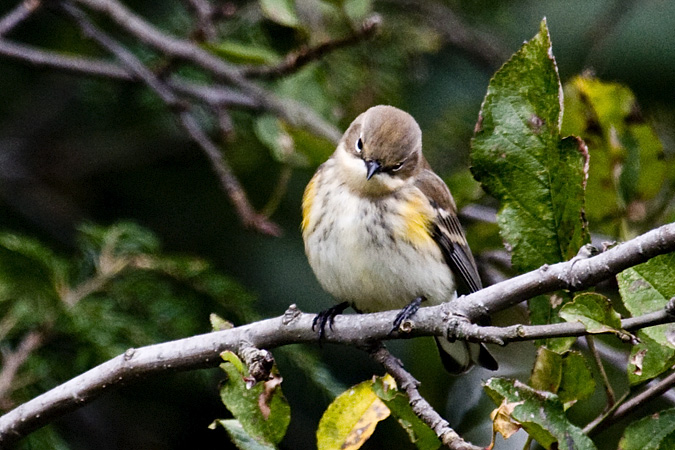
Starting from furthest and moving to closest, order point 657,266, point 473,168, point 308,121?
point 308,121 < point 473,168 < point 657,266

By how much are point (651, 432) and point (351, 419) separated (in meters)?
0.71

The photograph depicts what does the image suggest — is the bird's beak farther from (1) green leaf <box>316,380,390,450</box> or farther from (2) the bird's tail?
(1) green leaf <box>316,380,390,450</box>

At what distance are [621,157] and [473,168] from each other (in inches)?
47.8

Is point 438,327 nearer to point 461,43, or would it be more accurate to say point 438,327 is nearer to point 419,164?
point 419,164

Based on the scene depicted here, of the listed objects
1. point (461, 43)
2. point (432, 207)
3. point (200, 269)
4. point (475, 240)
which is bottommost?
point (475, 240)

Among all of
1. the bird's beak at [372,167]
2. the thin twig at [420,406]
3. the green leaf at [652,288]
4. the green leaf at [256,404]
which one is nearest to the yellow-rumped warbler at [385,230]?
the bird's beak at [372,167]

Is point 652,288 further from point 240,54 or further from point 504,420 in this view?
point 240,54

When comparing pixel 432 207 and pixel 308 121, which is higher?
pixel 308 121

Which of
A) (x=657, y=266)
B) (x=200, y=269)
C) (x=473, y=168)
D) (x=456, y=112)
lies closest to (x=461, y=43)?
(x=456, y=112)

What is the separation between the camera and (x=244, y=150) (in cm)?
447

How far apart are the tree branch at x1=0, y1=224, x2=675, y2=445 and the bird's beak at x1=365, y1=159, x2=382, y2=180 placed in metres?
0.91

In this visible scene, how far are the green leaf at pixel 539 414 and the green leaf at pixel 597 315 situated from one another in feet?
0.68

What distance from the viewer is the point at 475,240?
Result: 3746mm

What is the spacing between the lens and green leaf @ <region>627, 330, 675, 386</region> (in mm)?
2008
